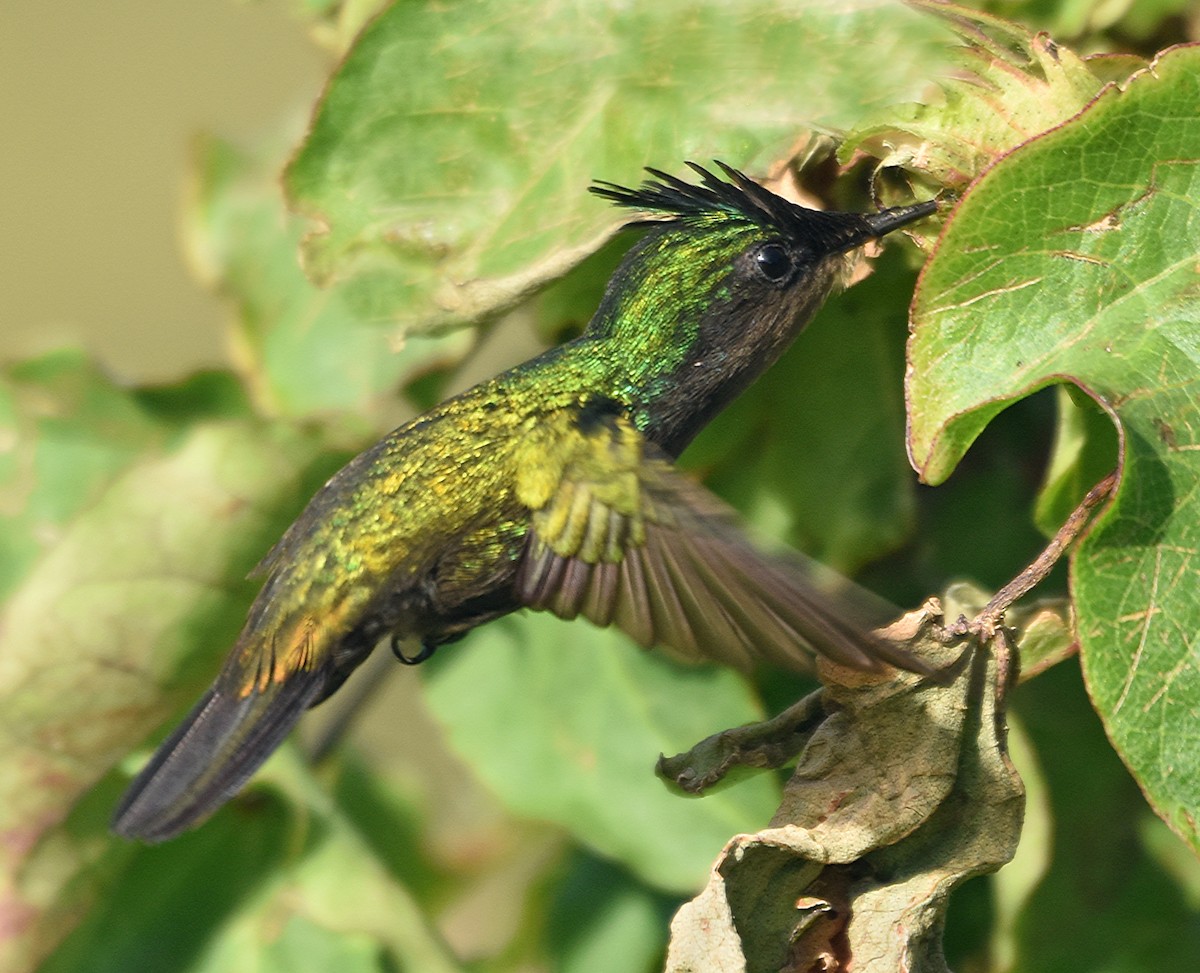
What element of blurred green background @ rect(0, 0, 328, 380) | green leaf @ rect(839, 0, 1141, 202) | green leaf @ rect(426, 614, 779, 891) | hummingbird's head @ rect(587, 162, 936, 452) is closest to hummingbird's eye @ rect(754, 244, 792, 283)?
hummingbird's head @ rect(587, 162, 936, 452)

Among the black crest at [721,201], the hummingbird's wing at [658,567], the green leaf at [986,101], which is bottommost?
the hummingbird's wing at [658,567]

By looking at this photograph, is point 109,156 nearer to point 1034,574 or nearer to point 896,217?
point 896,217

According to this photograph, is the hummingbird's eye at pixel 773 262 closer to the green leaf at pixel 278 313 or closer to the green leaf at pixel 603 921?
the green leaf at pixel 278 313

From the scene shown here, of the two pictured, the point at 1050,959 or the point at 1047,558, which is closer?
the point at 1047,558

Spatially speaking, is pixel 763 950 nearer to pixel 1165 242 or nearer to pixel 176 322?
pixel 1165 242

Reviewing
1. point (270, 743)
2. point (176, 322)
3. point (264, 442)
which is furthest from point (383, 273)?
point (176, 322)

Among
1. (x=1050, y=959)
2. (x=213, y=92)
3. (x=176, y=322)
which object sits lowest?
(x=176, y=322)

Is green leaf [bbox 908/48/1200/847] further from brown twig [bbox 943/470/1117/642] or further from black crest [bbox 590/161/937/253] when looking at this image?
black crest [bbox 590/161/937/253]

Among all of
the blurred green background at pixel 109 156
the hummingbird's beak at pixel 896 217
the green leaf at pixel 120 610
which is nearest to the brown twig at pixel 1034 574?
the hummingbird's beak at pixel 896 217
